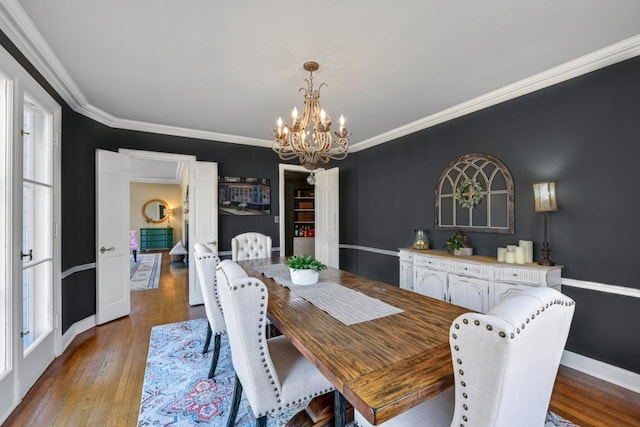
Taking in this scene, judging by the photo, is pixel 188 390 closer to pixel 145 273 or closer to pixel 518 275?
pixel 518 275

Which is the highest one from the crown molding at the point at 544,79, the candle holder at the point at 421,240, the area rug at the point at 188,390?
the crown molding at the point at 544,79

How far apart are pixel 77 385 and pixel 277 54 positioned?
2.98 m

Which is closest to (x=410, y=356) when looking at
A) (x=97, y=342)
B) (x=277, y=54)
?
(x=277, y=54)

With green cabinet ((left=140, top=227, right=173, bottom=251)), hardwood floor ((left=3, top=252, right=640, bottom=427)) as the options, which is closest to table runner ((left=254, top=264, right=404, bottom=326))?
hardwood floor ((left=3, top=252, right=640, bottom=427))

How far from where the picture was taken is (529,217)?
8.86 feet

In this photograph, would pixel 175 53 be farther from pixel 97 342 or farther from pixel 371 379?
pixel 97 342

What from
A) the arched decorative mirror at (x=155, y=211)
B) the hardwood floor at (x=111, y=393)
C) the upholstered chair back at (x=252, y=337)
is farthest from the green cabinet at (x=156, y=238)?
the upholstered chair back at (x=252, y=337)

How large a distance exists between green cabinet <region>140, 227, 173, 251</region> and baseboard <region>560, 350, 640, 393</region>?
35.5 feet

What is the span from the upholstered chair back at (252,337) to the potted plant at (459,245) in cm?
252

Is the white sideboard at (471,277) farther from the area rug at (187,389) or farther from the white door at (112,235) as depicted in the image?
the white door at (112,235)

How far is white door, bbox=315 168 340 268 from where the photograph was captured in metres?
4.93

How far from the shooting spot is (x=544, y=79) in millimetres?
2514

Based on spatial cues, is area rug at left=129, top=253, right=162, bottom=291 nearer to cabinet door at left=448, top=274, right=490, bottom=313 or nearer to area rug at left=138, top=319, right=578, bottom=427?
area rug at left=138, top=319, right=578, bottom=427

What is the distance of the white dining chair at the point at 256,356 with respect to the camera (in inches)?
51.5
